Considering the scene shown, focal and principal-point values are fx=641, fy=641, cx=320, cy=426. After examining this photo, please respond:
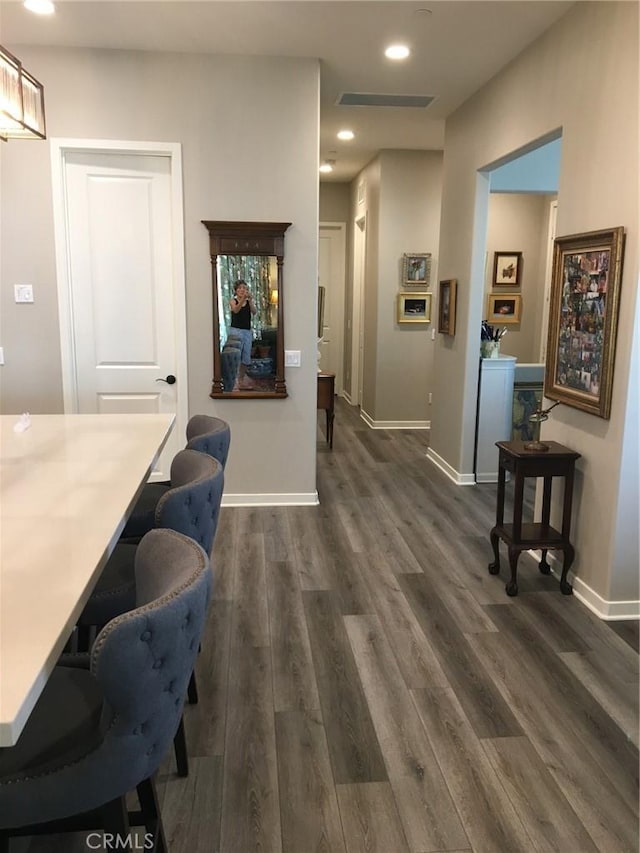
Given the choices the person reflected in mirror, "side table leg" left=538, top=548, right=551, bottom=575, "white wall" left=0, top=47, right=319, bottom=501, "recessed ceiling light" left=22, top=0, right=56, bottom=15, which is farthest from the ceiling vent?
"side table leg" left=538, top=548, right=551, bottom=575

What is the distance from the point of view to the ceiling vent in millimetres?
4836

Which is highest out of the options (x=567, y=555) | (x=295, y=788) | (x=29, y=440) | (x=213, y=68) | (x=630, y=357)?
(x=213, y=68)

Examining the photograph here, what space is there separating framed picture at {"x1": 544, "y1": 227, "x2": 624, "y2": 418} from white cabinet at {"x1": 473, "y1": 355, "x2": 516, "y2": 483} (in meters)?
1.45

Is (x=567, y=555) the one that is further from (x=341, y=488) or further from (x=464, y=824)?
(x=341, y=488)

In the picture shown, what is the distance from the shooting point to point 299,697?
241 cm

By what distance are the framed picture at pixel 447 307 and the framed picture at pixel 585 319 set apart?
5.76 feet

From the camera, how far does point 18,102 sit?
7.93 ft

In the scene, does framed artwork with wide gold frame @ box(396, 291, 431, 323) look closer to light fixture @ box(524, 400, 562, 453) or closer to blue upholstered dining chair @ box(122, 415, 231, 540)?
light fixture @ box(524, 400, 562, 453)

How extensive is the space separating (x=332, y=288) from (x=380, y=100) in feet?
13.2

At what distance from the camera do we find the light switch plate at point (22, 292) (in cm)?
411

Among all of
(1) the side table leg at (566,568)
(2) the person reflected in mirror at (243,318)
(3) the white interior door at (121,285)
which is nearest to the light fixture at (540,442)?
(1) the side table leg at (566,568)

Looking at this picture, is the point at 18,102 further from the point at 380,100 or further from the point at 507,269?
the point at 507,269

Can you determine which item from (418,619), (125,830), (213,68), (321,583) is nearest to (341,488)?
(321,583)

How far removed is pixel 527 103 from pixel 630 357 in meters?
1.95
